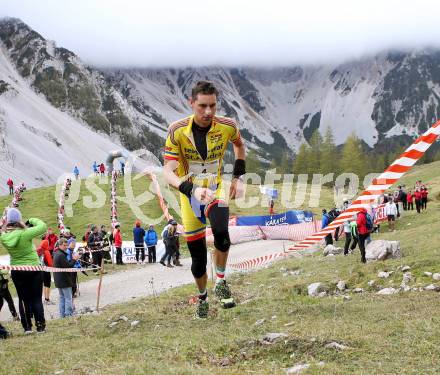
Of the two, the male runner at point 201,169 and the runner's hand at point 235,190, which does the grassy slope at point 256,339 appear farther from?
the runner's hand at point 235,190

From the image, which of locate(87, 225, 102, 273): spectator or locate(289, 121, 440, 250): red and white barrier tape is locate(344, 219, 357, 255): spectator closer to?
locate(289, 121, 440, 250): red and white barrier tape

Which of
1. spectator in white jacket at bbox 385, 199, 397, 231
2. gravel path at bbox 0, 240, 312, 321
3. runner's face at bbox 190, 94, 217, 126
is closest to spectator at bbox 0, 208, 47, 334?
gravel path at bbox 0, 240, 312, 321

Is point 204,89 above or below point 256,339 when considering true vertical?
above

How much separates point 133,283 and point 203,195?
49.9 ft

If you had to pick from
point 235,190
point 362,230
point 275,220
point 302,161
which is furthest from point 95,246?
point 302,161

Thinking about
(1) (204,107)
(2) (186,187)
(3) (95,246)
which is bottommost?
(3) (95,246)

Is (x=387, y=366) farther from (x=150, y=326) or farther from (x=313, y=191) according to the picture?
(x=313, y=191)

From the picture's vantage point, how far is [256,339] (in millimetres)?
6590

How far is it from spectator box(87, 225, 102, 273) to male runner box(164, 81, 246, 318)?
17.7 meters

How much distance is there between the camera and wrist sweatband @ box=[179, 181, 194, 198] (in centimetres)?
770

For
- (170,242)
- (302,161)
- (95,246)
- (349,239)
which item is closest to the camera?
(349,239)

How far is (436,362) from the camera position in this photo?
5.20 metres

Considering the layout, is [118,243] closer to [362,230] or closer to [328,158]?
[362,230]

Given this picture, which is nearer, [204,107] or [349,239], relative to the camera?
[204,107]
